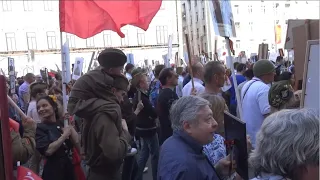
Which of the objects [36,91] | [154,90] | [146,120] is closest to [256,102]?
[146,120]

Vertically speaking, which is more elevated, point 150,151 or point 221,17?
point 221,17

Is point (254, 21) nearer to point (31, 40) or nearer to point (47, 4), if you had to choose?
point (47, 4)

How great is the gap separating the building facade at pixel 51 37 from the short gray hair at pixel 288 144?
3917cm

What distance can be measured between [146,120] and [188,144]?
3284 mm

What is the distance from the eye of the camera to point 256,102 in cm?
448

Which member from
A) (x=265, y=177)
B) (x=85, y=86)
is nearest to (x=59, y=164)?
(x=85, y=86)

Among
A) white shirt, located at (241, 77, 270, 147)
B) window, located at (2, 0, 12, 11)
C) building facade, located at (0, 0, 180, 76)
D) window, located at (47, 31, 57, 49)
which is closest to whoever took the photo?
white shirt, located at (241, 77, 270, 147)

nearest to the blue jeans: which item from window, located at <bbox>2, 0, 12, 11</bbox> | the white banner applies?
the white banner

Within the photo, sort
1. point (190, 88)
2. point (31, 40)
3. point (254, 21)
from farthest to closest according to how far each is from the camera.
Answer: point (254, 21), point (31, 40), point (190, 88)

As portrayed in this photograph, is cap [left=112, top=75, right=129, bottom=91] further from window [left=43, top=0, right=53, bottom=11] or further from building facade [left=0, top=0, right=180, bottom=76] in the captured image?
window [left=43, top=0, right=53, bottom=11]

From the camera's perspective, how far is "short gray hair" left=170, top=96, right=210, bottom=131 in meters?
2.49

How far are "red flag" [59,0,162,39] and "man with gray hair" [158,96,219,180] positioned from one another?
9.96 ft

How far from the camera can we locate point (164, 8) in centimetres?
4553

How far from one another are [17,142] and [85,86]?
2.39 feet
